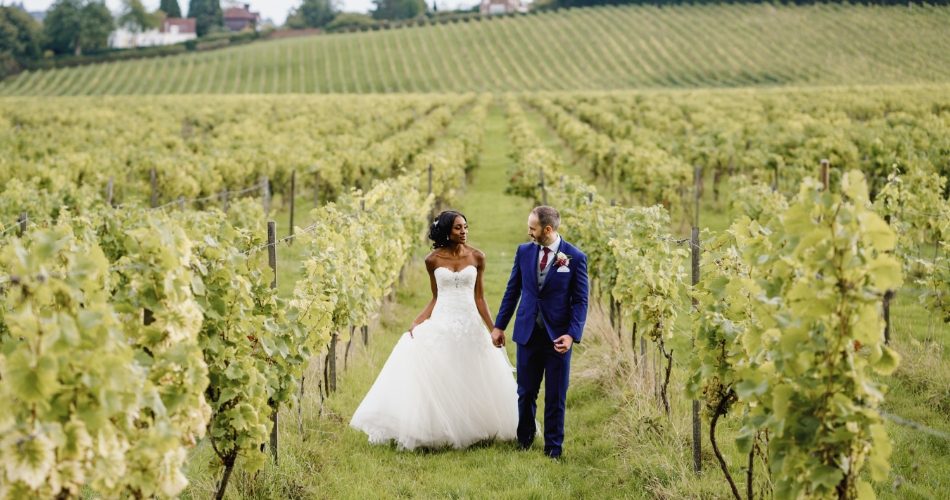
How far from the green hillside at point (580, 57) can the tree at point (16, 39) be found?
487 cm

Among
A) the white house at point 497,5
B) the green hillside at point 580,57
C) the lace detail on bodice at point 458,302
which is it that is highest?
the white house at point 497,5

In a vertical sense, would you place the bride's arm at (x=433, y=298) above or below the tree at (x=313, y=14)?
below

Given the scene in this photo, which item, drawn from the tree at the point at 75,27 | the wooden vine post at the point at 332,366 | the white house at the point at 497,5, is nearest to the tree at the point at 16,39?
the tree at the point at 75,27

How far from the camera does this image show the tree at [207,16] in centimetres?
11125

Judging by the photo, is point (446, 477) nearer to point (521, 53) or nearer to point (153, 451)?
point (153, 451)

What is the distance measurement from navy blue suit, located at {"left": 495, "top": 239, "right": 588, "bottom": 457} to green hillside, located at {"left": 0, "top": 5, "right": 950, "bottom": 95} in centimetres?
5987

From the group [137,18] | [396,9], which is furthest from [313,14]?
[137,18]

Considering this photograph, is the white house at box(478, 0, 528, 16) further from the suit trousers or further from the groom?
the suit trousers

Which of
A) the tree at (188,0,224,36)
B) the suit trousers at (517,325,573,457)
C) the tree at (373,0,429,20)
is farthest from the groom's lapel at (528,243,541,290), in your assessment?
the tree at (188,0,224,36)

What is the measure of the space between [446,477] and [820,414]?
2853 millimetres

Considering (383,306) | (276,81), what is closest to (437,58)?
(276,81)

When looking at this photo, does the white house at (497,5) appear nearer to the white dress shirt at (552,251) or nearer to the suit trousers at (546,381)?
the white dress shirt at (552,251)

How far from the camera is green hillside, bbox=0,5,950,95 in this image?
64.6m

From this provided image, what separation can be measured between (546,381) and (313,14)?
116749mm
